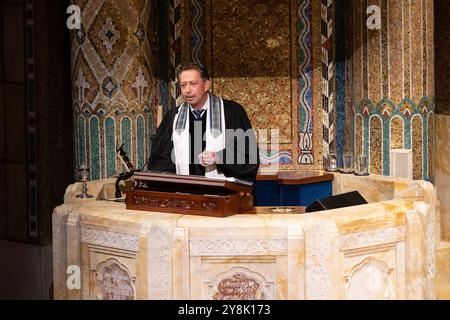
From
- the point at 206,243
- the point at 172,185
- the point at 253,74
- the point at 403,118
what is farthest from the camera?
the point at 253,74

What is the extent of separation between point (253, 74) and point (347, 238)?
337 centimetres

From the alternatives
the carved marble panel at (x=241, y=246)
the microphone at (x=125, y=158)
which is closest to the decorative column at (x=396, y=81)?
the microphone at (x=125, y=158)

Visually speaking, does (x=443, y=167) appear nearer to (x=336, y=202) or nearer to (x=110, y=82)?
(x=336, y=202)

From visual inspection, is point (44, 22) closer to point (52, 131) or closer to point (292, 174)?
point (52, 131)

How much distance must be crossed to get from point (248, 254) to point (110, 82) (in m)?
3.17

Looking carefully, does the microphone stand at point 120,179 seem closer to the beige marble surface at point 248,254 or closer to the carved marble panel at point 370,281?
the beige marble surface at point 248,254

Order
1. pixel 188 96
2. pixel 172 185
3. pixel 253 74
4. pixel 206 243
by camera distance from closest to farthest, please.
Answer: pixel 206 243, pixel 172 185, pixel 188 96, pixel 253 74

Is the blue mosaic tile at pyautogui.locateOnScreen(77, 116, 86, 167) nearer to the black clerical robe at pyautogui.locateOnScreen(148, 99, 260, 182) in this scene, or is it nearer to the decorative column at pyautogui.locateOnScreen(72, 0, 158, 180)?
the decorative column at pyautogui.locateOnScreen(72, 0, 158, 180)

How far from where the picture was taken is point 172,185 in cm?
685

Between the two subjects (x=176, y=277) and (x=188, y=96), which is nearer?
(x=176, y=277)

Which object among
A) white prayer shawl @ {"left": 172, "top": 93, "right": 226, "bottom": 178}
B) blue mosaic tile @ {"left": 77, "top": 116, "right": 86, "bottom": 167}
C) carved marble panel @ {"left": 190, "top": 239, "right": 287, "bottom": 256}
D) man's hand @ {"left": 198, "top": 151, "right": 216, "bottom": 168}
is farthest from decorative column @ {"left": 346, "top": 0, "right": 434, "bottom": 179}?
carved marble panel @ {"left": 190, "top": 239, "right": 287, "bottom": 256}

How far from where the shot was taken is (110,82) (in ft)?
29.6
